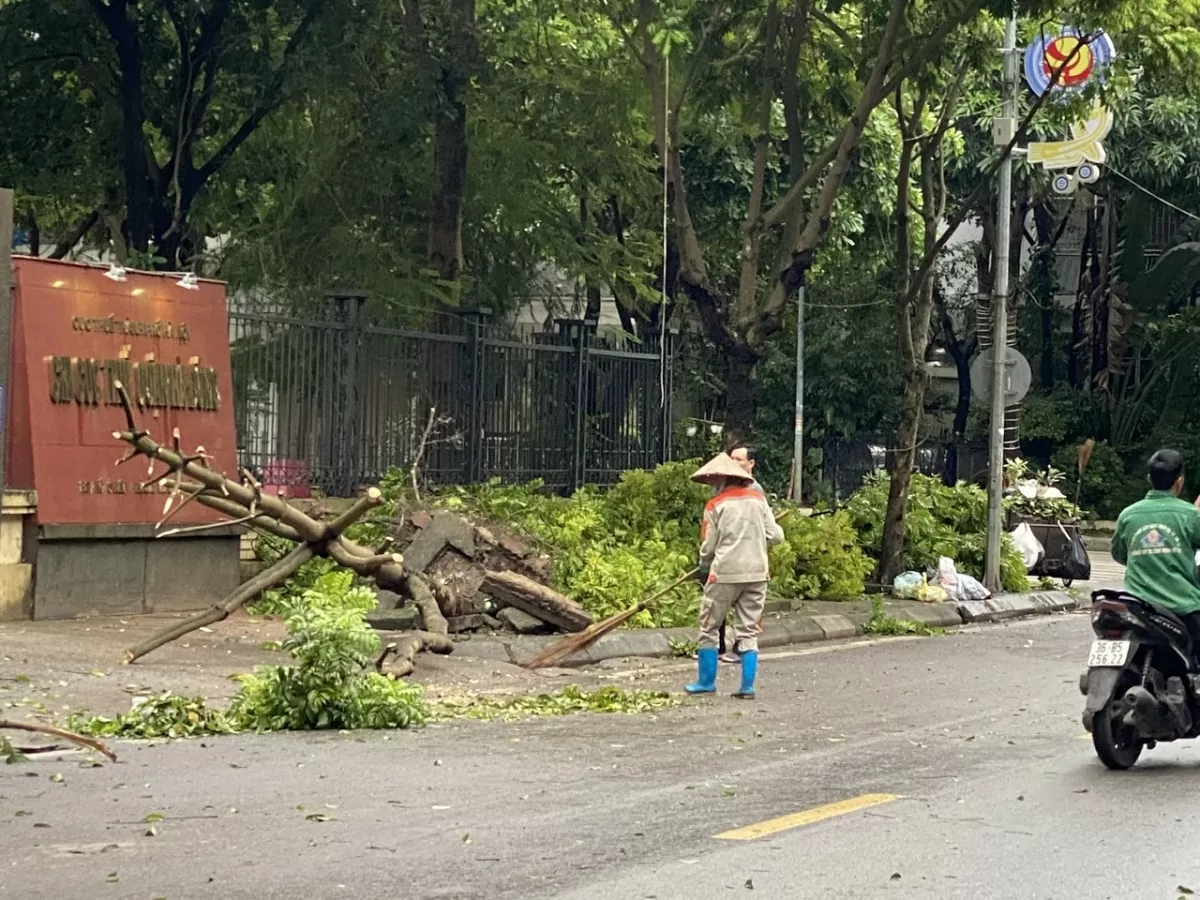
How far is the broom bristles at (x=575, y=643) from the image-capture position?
12.5 meters

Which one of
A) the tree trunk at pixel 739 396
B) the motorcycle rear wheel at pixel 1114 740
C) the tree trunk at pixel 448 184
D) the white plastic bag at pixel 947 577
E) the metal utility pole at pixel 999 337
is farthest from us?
the tree trunk at pixel 448 184

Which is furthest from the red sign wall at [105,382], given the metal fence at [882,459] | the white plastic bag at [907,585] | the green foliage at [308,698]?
the metal fence at [882,459]

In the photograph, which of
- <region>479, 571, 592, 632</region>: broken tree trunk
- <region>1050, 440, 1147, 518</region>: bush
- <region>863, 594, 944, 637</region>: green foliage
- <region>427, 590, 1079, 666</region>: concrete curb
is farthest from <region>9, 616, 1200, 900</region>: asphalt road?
<region>1050, 440, 1147, 518</region>: bush

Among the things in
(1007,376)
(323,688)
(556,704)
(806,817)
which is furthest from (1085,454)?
(806,817)

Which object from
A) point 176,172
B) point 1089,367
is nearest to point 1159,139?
point 1089,367

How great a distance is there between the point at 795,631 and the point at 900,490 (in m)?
3.99

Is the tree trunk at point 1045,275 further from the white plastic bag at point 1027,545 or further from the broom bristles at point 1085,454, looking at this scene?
the white plastic bag at point 1027,545

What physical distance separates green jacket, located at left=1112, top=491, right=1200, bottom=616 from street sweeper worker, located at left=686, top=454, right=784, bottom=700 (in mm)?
3393

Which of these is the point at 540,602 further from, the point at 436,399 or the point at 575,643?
the point at 436,399

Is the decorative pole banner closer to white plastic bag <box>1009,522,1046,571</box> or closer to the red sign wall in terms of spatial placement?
white plastic bag <box>1009,522,1046,571</box>

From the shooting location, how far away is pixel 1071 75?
18.7 metres

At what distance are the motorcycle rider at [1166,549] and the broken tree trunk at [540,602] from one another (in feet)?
19.8

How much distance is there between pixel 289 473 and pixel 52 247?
1780 cm

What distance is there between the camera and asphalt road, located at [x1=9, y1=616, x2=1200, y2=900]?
19.9 ft
